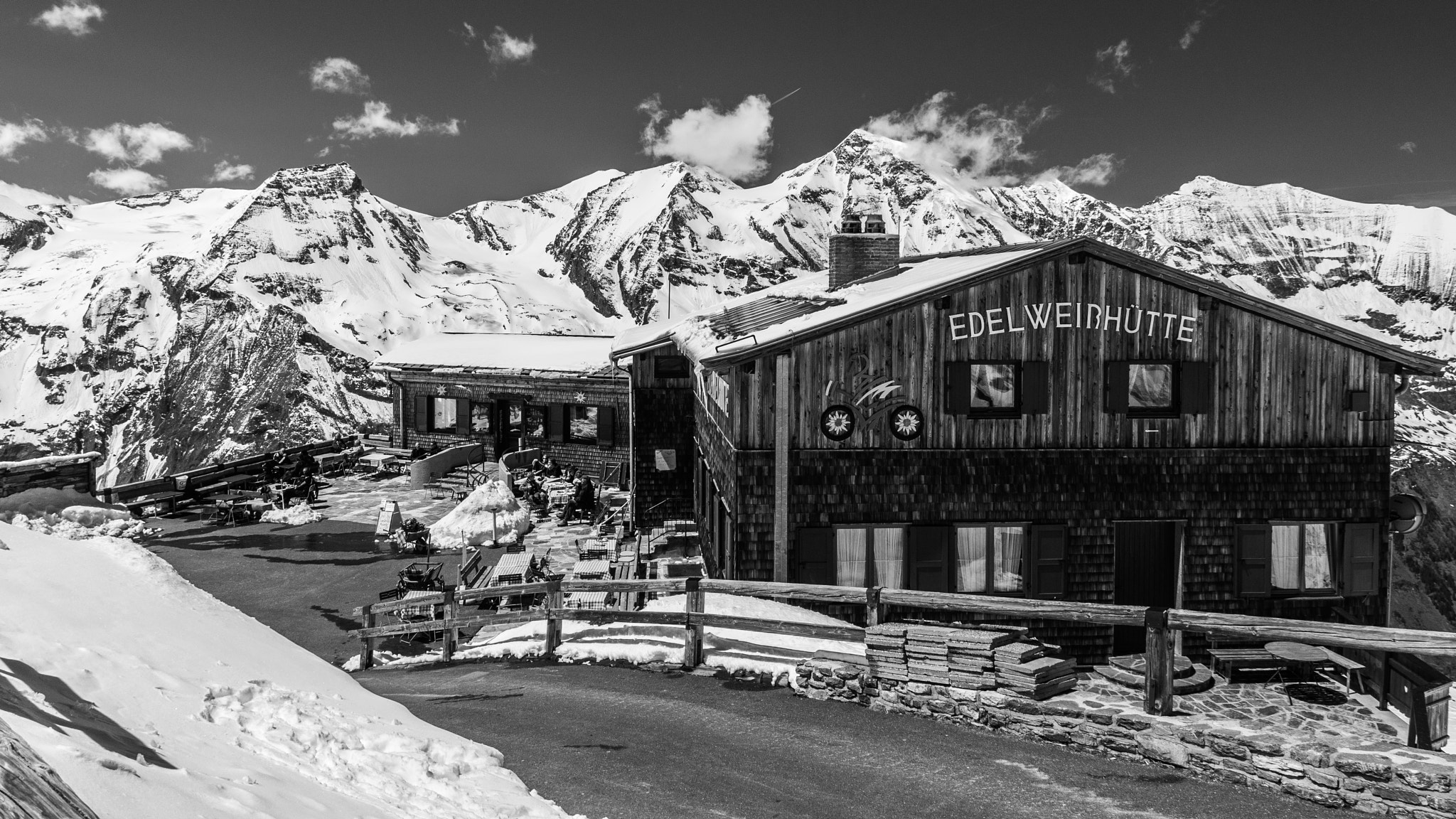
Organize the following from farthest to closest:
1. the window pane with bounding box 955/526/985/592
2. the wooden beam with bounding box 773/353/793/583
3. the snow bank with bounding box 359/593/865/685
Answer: the window pane with bounding box 955/526/985/592, the wooden beam with bounding box 773/353/793/583, the snow bank with bounding box 359/593/865/685

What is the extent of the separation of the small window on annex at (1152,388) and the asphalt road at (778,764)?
27.3 ft

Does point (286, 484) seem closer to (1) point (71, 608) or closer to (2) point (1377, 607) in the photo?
(1) point (71, 608)

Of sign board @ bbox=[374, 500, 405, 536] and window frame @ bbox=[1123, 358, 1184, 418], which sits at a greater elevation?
window frame @ bbox=[1123, 358, 1184, 418]

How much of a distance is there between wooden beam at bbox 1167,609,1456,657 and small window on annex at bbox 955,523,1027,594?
620 centimetres

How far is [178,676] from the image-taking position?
6773 mm

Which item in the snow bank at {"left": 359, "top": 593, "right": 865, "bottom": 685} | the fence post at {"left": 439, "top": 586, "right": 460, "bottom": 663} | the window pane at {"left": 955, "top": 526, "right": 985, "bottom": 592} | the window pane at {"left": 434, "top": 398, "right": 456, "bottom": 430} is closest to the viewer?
the snow bank at {"left": 359, "top": 593, "right": 865, "bottom": 685}

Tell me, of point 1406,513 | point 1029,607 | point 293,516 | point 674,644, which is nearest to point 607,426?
point 293,516

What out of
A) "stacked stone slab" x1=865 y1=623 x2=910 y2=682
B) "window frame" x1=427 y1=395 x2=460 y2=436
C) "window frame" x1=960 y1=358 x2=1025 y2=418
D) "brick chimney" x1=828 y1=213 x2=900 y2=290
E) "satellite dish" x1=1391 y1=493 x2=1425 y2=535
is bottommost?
"stacked stone slab" x1=865 y1=623 x2=910 y2=682

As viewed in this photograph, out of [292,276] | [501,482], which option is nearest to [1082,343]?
[501,482]

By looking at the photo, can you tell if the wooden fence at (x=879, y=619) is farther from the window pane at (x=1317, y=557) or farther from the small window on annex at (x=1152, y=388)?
the window pane at (x=1317, y=557)

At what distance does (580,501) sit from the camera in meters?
25.5

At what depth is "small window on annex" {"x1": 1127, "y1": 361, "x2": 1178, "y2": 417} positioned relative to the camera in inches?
618

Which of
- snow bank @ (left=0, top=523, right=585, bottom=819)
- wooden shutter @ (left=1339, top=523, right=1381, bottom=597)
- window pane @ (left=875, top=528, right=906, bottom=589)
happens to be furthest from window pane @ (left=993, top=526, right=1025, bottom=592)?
snow bank @ (left=0, top=523, right=585, bottom=819)

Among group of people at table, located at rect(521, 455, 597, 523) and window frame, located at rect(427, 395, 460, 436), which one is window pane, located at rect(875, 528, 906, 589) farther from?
window frame, located at rect(427, 395, 460, 436)
